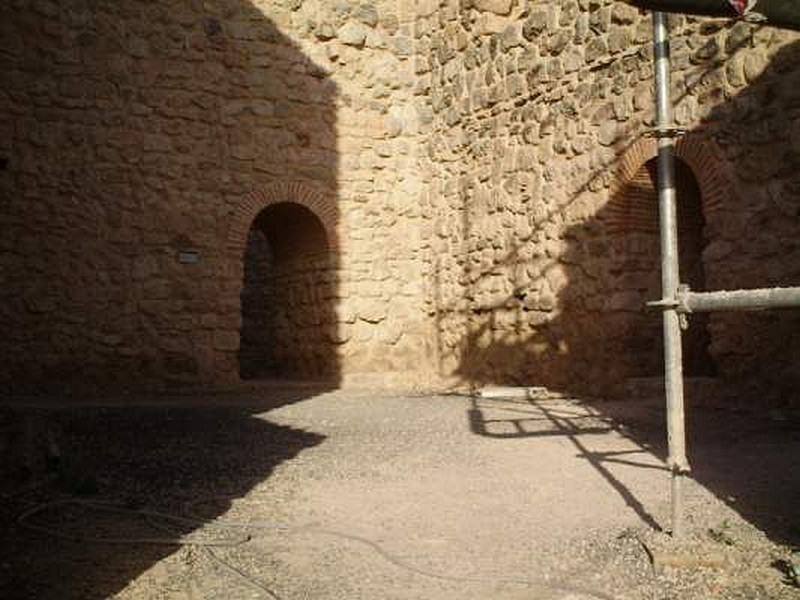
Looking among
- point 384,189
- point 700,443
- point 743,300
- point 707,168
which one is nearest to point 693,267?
point 707,168

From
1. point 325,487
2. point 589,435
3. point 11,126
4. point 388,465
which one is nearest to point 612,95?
point 589,435

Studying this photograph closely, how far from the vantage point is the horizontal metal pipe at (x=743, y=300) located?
8.59ft

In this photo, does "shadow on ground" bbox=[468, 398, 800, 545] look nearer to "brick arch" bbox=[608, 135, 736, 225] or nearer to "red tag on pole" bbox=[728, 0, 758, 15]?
"brick arch" bbox=[608, 135, 736, 225]

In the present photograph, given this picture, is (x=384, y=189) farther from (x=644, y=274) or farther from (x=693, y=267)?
(x=693, y=267)

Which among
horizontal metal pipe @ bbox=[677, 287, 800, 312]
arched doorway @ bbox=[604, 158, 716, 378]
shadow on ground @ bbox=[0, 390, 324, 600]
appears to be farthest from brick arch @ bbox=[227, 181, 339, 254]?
horizontal metal pipe @ bbox=[677, 287, 800, 312]

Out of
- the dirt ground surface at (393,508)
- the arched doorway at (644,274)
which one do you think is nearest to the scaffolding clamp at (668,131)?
the dirt ground surface at (393,508)

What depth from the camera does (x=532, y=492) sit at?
167 inches

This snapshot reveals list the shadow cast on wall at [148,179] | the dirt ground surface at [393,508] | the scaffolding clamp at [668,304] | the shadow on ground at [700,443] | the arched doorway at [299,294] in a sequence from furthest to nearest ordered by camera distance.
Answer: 1. the arched doorway at [299,294]
2. the shadow cast on wall at [148,179]
3. the shadow on ground at [700,443]
4. the scaffolding clamp at [668,304]
5. the dirt ground surface at [393,508]

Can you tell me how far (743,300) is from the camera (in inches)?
111

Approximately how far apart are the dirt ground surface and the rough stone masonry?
1.82 metres

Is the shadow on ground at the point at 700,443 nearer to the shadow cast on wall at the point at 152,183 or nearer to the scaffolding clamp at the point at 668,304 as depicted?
the scaffolding clamp at the point at 668,304

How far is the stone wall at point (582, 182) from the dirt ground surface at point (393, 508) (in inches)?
55.6

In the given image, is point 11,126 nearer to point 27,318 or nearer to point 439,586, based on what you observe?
point 27,318

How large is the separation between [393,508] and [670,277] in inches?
68.8
